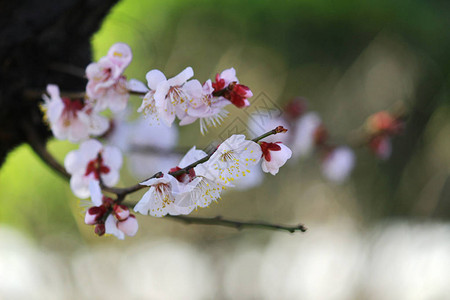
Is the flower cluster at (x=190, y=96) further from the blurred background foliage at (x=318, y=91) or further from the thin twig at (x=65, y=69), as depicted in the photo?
the blurred background foliage at (x=318, y=91)

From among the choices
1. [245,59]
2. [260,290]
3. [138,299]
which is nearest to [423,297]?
[260,290]

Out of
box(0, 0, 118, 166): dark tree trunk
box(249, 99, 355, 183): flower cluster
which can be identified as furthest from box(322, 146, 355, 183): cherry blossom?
box(0, 0, 118, 166): dark tree trunk

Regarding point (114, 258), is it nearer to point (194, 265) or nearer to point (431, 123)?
point (194, 265)

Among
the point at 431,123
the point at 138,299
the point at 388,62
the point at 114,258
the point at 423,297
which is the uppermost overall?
the point at 388,62

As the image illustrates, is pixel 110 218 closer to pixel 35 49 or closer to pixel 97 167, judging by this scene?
pixel 97 167

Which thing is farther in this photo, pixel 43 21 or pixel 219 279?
pixel 219 279

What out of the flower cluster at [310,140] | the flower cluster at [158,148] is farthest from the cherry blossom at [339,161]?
the flower cluster at [158,148]

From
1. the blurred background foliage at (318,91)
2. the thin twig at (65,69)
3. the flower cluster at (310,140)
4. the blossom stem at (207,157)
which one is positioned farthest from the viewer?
the blurred background foliage at (318,91)

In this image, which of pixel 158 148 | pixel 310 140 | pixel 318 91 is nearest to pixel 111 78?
pixel 158 148
